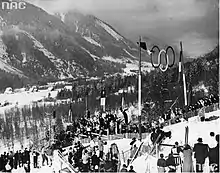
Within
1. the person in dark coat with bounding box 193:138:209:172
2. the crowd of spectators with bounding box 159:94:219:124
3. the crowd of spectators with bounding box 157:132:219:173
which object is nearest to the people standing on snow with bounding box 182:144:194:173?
the crowd of spectators with bounding box 157:132:219:173

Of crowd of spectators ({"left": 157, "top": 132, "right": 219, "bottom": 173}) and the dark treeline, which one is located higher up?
the dark treeline

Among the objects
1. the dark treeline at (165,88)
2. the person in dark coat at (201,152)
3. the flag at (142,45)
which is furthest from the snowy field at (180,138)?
the dark treeline at (165,88)

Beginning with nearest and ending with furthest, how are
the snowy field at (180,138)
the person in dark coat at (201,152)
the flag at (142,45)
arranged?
1. the person in dark coat at (201,152)
2. the snowy field at (180,138)
3. the flag at (142,45)

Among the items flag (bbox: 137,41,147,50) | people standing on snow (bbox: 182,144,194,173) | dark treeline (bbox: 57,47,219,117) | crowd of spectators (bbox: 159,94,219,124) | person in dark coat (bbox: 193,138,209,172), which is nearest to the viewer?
person in dark coat (bbox: 193,138,209,172)

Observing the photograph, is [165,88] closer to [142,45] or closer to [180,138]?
[142,45]

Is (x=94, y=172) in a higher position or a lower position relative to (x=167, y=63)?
lower

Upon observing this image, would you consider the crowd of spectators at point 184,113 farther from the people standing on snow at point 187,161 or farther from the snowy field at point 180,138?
the people standing on snow at point 187,161

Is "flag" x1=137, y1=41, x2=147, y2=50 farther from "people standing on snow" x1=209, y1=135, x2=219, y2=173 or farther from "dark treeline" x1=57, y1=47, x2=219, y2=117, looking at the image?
"dark treeline" x1=57, y1=47, x2=219, y2=117

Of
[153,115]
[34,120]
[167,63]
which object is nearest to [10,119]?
[34,120]

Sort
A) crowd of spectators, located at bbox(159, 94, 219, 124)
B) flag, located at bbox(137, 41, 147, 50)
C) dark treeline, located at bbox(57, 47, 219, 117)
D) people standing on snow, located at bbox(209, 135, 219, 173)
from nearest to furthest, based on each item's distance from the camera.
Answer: people standing on snow, located at bbox(209, 135, 219, 173) < flag, located at bbox(137, 41, 147, 50) < crowd of spectators, located at bbox(159, 94, 219, 124) < dark treeline, located at bbox(57, 47, 219, 117)

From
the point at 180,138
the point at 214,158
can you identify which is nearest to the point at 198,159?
the point at 214,158

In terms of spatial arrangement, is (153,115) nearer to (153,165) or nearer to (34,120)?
(153,165)
